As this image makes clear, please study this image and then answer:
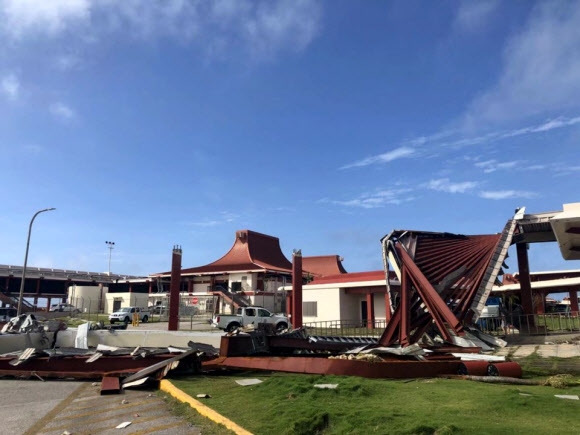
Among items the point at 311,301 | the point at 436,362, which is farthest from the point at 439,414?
the point at 311,301

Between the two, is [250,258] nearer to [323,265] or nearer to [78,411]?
[323,265]

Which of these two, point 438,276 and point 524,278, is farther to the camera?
point 524,278

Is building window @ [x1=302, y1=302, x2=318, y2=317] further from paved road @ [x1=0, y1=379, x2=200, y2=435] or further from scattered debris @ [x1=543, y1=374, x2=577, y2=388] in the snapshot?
scattered debris @ [x1=543, y1=374, x2=577, y2=388]

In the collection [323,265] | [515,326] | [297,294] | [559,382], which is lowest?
[559,382]

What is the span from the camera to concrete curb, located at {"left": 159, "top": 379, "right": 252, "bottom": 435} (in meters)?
6.02

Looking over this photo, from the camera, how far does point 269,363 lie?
11516mm

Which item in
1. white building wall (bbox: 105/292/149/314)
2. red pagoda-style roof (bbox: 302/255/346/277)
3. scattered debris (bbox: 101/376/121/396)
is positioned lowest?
scattered debris (bbox: 101/376/121/396)

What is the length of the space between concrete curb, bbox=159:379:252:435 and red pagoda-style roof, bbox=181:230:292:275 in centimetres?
3951

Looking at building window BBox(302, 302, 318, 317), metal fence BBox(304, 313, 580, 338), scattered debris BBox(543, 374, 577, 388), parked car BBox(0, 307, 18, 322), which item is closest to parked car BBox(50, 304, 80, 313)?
parked car BBox(0, 307, 18, 322)

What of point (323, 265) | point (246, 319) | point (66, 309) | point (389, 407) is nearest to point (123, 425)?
point (389, 407)

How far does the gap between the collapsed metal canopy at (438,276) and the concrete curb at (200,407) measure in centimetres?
988

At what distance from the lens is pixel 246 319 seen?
30.4 metres

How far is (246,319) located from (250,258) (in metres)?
21.7

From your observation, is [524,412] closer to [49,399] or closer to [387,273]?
[49,399]
